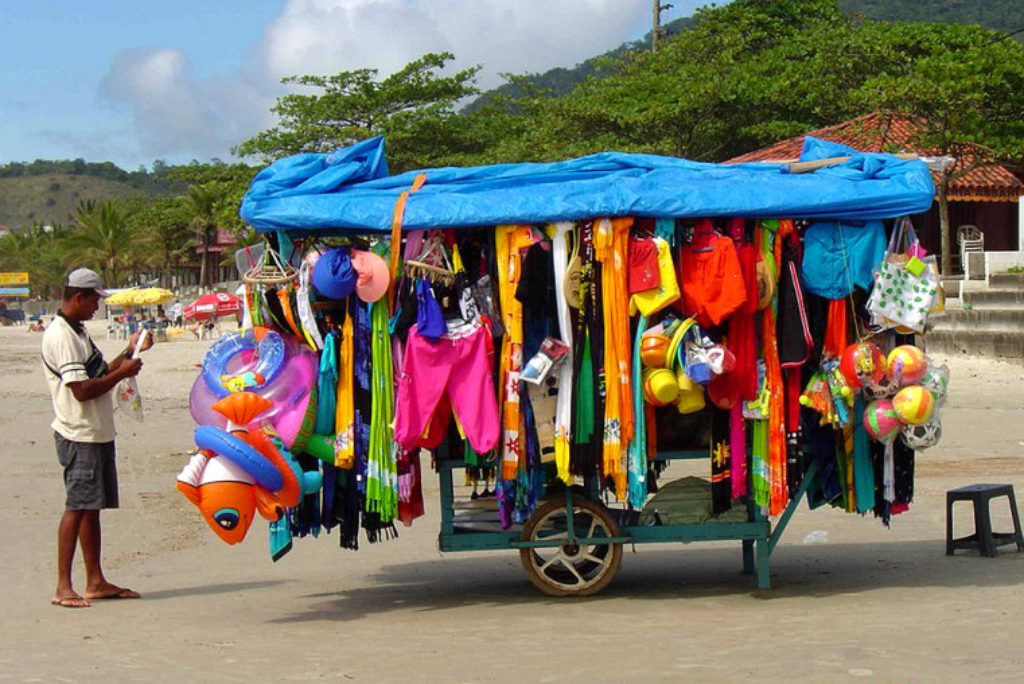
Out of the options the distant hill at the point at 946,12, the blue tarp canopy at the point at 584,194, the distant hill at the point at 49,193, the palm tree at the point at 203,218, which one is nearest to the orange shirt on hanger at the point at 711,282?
the blue tarp canopy at the point at 584,194

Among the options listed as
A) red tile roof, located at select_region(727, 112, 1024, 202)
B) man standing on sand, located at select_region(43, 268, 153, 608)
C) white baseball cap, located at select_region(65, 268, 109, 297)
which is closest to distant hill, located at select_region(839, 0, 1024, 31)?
red tile roof, located at select_region(727, 112, 1024, 202)

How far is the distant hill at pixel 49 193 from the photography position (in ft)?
552

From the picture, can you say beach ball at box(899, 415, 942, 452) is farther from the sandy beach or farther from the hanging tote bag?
the sandy beach

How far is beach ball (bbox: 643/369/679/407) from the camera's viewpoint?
657 centimetres

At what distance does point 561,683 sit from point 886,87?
24133 millimetres

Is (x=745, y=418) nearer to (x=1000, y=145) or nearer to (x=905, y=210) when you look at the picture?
(x=905, y=210)

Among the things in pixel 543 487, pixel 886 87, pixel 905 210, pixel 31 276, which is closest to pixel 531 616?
pixel 543 487

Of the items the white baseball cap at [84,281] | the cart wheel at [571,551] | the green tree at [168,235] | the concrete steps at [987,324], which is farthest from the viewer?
the green tree at [168,235]

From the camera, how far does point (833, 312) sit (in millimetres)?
6855

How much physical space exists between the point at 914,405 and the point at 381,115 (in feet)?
128

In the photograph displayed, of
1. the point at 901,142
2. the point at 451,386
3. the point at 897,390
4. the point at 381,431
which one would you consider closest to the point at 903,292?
the point at 897,390

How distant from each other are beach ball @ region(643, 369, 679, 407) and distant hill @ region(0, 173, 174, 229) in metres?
166

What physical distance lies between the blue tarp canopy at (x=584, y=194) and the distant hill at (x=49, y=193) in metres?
165

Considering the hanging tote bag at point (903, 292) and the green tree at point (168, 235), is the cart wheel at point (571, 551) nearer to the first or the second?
the hanging tote bag at point (903, 292)
